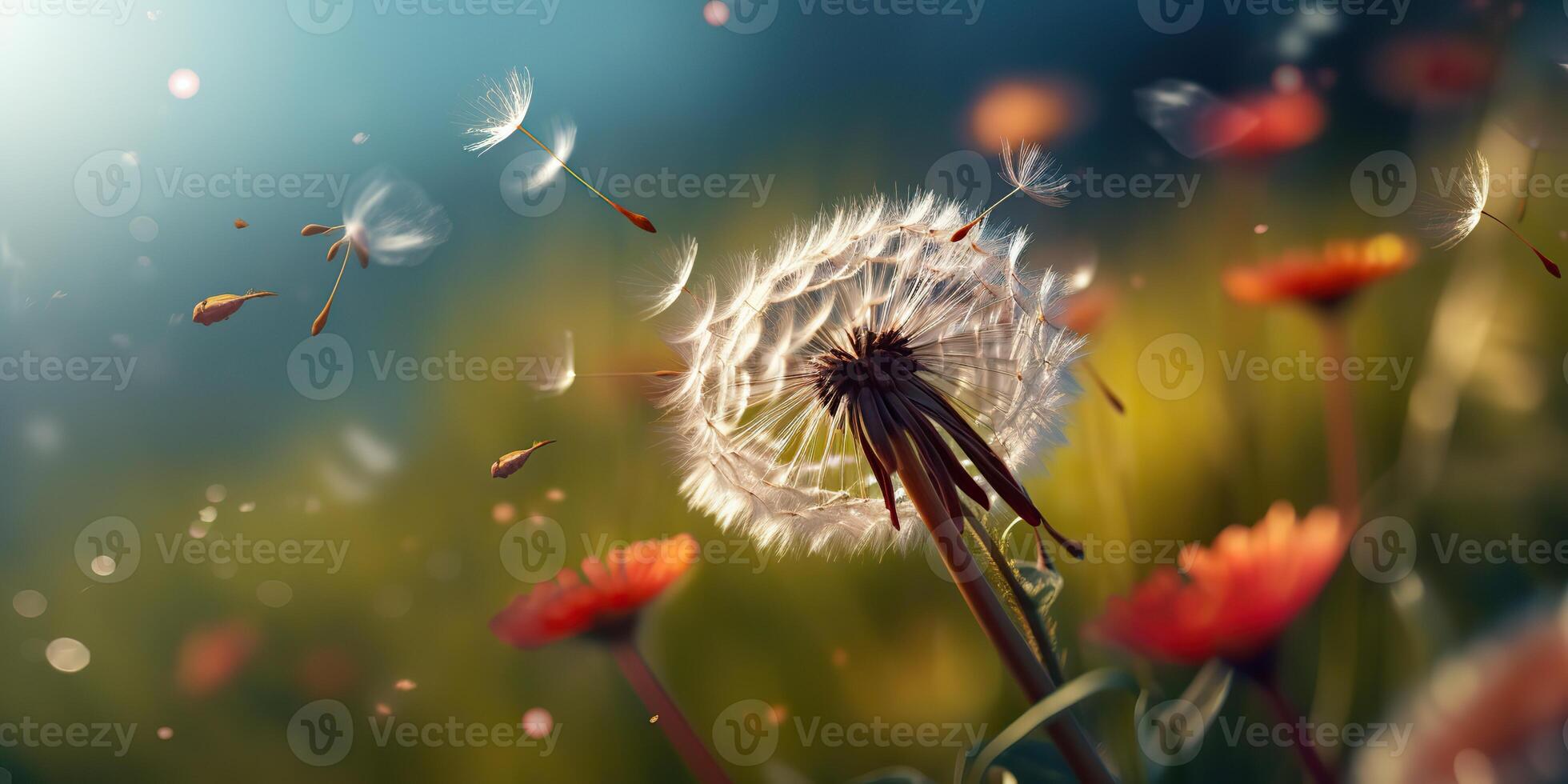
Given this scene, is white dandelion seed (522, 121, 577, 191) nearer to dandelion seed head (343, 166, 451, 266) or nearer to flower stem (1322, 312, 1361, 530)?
dandelion seed head (343, 166, 451, 266)

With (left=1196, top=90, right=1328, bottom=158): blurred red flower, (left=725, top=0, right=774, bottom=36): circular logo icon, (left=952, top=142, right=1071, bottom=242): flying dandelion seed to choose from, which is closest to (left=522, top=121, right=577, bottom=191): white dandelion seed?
(left=725, top=0, right=774, bottom=36): circular logo icon

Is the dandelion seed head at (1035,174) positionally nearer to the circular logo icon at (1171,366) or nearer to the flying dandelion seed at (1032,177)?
the flying dandelion seed at (1032,177)

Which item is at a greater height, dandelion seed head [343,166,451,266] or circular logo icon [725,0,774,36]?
circular logo icon [725,0,774,36]

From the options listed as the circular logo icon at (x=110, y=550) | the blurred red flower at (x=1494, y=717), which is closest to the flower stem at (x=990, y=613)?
the blurred red flower at (x=1494, y=717)

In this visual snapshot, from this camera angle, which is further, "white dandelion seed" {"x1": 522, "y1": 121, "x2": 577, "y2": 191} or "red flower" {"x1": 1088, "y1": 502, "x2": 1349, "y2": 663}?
"white dandelion seed" {"x1": 522, "y1": 121, "x2": 577, "y2": 191}

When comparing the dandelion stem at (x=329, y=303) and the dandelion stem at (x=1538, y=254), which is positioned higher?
the dandelion stem at (x=329, y=303)

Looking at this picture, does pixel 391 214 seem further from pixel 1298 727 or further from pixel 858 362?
pixel 1298 727

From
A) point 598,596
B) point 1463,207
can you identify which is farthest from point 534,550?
point 1463,207
